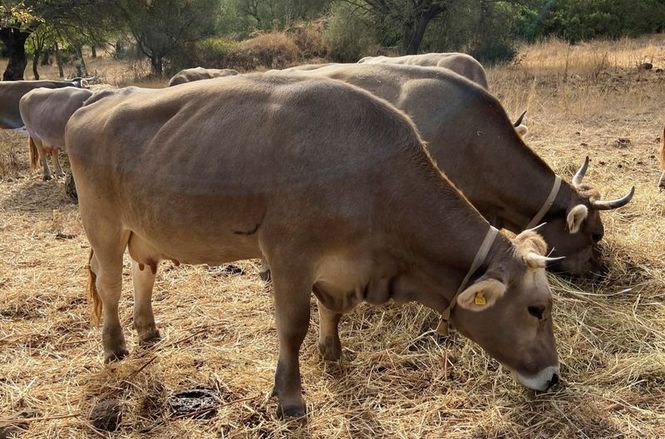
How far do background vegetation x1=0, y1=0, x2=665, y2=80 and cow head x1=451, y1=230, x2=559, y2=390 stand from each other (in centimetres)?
2111

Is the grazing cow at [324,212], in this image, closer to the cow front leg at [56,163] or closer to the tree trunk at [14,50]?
the cow front leg at [56,163]

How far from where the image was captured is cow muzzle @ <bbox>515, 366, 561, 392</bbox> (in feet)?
12.2

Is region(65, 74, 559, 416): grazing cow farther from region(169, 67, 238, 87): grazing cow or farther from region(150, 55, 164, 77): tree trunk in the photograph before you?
region(150, 55, 164, 77): tree trunk

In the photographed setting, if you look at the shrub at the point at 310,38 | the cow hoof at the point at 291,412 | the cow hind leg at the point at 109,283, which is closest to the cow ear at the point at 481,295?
the cow hoof at the point at 291,412

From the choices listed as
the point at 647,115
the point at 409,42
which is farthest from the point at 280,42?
the point at 647,115

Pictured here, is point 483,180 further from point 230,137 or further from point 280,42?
point 280,42

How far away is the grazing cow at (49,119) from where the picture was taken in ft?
37.8

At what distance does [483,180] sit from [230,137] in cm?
253

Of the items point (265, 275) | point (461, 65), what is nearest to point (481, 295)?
point (265, 275)

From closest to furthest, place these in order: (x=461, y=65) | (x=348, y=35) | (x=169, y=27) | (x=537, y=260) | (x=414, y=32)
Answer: (x=537, y=260), (x=461, y=65), (x=414, y=32), (x=348, y=35), (x=169, y=27)

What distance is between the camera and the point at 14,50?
74.9 feet

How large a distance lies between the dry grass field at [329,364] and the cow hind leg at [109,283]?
0.53ft

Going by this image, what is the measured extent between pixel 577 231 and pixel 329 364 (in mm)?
2598

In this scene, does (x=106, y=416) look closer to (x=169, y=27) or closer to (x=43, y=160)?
(x=43, y=160)
